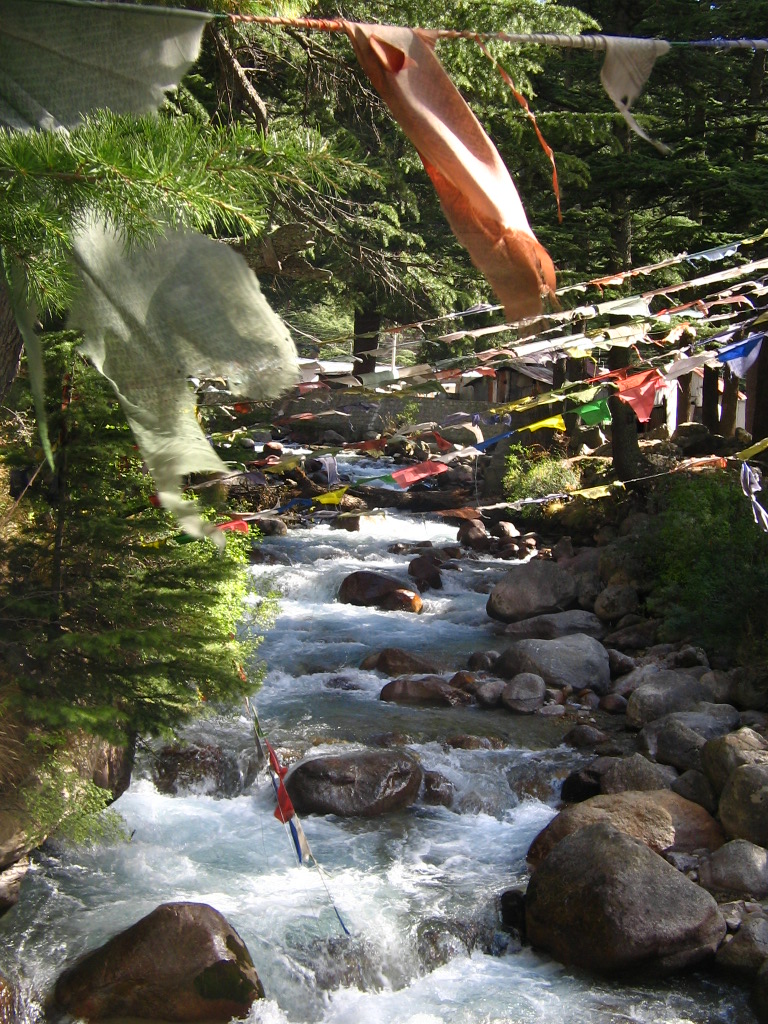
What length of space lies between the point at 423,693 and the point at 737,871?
399 centimetres

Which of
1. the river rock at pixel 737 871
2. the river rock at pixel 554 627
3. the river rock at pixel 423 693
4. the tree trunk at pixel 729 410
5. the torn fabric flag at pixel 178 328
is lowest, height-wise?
the river rock at pixel 737 871

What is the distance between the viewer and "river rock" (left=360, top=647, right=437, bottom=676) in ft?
34.9

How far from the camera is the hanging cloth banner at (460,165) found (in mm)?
2133

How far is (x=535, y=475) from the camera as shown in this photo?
17688mm

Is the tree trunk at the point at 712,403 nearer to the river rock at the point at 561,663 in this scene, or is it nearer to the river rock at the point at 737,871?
the river rock at the point at 561,663

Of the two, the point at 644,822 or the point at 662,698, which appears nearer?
the point at 644,822

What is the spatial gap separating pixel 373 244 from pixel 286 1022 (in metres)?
9.31

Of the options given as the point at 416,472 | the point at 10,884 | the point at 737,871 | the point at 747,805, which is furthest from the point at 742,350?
the point at 10,884

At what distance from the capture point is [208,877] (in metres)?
6.62

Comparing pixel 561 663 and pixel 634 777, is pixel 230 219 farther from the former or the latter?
pixel 561 663

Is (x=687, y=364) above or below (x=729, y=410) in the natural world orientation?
below

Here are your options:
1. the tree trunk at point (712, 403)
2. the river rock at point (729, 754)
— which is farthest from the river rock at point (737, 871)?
the tree trunk at point (712, 403)

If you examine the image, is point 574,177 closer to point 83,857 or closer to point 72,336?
point 72,336

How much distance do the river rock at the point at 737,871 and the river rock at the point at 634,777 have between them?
0.91 m
